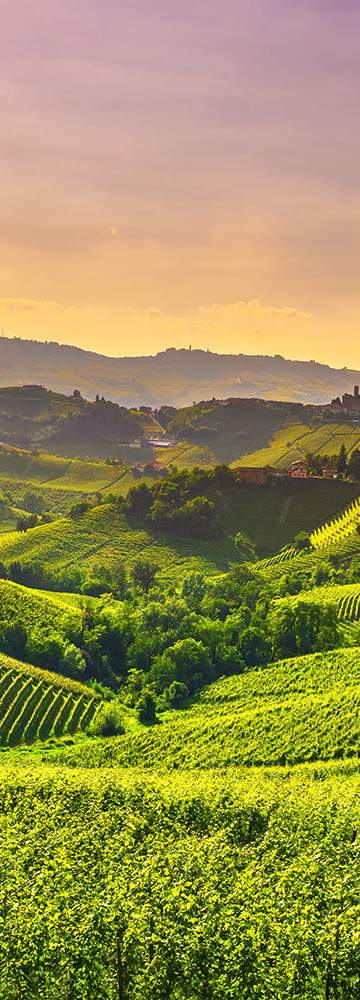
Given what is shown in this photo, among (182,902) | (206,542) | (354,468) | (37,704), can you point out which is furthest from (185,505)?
(182,902)

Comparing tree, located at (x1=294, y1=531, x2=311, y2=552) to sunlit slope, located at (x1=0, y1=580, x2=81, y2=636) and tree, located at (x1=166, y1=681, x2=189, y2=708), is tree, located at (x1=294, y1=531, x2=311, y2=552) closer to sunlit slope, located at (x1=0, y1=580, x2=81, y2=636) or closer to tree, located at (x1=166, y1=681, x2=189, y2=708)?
sunlit slope, located at (x1=0, y1=580, x2=81, y2=636)

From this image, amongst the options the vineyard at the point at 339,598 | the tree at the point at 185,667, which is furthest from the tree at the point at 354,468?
the tree at the point at 185,667

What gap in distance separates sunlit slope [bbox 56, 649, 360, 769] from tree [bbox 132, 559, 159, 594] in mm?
56280

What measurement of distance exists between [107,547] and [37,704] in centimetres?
8537

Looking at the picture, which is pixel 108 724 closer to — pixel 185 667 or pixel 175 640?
pixel 185 667

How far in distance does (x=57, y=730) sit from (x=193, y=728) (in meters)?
18.8

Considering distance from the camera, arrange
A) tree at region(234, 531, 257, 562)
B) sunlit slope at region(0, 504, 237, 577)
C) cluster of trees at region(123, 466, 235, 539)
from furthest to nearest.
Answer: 1. cluster of trees at region(123, 466, 235, 539)
2. tree at region(234, 531, 257, 562)
3. sunlit slope at region(0, 504, 237, 577)

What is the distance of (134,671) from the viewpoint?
110m

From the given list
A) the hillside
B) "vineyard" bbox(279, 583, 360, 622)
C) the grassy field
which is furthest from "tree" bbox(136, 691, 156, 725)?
the hillside

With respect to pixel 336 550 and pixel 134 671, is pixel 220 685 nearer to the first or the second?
pixel 134 671

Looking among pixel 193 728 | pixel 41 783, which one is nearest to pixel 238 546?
pixel 193 728

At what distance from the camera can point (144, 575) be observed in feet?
515

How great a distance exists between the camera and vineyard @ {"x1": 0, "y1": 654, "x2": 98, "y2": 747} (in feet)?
295

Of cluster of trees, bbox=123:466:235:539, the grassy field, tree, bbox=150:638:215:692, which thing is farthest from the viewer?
cluster of trees, bbox=123:466:235:539
